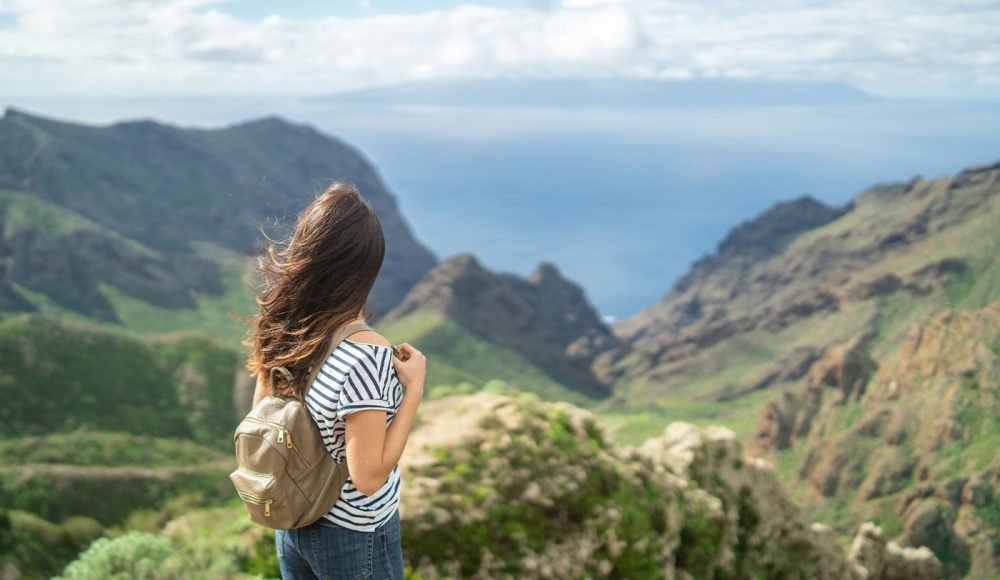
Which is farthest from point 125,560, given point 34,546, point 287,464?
point 34,546

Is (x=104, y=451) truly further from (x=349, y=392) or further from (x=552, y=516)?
(x=349, y=392)

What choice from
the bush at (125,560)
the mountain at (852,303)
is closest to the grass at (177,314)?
the mountain at (852,303)

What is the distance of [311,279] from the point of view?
5746 mm

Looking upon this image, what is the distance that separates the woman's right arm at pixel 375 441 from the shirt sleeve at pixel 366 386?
2.0 inches

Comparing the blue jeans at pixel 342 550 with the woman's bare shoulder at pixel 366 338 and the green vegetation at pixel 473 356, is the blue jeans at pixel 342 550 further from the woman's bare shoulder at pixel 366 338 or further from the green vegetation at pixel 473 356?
the green vegetation at pixel 473 356

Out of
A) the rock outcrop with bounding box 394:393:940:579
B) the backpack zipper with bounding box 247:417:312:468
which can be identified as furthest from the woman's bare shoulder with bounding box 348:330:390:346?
the rock outcrop with bounding box 394:393:940:579

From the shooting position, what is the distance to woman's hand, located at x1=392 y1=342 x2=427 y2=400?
229 inches

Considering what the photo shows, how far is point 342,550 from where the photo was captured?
19.6 ft

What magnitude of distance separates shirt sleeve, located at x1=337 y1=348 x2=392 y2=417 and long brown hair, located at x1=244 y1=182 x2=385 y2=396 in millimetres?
408

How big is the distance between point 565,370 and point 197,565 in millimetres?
152946

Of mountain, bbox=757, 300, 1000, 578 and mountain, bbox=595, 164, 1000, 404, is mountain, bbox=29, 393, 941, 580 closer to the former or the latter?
mountain, bbox=757, 300, 1000, 578

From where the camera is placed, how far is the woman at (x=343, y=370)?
215 inches

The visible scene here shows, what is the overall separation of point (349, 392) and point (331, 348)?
0.41 m

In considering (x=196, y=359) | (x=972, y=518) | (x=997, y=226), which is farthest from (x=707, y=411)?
(x=972, y=518)
